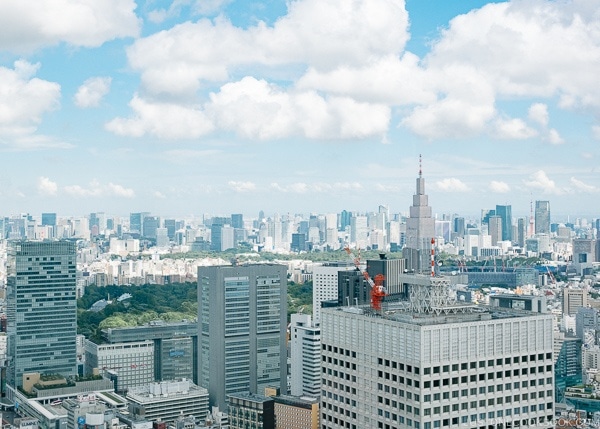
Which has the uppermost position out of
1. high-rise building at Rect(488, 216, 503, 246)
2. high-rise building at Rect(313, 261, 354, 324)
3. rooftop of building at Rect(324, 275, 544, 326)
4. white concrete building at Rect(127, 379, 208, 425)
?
high-rise building at Rect(488, 216, 503, 246)

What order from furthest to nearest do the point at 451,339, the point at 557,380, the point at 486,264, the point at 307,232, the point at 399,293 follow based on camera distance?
the point at 307,232
the point at 486,264
the point at 399,293
the point at 557,380
the point at 451,339

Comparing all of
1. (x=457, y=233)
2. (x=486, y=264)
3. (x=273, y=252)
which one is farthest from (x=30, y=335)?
(x=457, y=233)

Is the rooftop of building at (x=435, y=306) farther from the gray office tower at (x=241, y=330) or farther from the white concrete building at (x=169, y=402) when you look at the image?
the gray office tower at (x=241, y=330)

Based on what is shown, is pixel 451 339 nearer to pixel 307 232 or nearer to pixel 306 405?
pixel 306 405

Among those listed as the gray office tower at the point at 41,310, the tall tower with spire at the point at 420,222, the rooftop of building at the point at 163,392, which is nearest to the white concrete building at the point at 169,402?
the rooftop of building at the point at 163,392

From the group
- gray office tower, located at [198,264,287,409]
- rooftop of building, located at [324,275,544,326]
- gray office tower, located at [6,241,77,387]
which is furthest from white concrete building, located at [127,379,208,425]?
rooftop of building, located at [324,275,544,326]

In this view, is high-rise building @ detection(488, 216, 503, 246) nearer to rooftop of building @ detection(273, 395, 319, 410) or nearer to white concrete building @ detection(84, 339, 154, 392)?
white concrete building @ detection(84, 339, 154, 392)

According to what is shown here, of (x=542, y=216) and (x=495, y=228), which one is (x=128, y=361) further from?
(x=542, y=216)
